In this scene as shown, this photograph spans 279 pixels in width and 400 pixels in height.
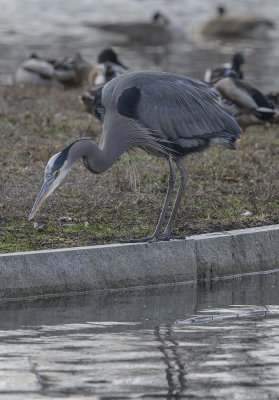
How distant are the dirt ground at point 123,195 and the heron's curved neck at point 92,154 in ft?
1.85

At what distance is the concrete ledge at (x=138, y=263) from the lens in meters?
7.16

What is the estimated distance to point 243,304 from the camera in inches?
284

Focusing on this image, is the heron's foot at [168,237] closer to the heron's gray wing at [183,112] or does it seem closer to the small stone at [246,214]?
the heron's gray wing at [183,112]

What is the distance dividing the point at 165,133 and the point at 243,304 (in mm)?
1747

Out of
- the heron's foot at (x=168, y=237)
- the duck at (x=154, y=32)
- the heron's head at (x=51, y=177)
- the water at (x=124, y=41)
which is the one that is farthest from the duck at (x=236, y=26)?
the heron's head at (x=51, y=177)

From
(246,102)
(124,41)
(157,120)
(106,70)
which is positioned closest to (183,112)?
(157,120)

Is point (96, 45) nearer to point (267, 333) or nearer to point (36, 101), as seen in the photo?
point (36, 101)

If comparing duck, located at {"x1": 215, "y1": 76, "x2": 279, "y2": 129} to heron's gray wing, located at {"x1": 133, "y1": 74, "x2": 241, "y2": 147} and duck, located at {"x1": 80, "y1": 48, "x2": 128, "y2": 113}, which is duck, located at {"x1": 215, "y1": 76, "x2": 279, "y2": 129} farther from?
Answer: heron's gray wing, located at {"x1": 133, "y1": 74, "x2": 241, "y2": 147}

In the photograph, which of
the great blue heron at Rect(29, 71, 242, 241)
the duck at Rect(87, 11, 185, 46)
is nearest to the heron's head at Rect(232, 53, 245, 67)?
the great blue heron at Rect(29, 71, 242, 241)

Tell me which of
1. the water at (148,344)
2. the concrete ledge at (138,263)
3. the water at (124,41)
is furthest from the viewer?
the water at (124,41)

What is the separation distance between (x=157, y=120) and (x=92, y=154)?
708 mm

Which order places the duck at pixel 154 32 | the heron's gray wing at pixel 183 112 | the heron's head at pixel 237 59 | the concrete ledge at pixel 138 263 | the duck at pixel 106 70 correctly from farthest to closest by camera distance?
the duck at pixel 154 32, the heron's head at pixel 237 59, the duck at pixel 106 70, the heron's gray wing at pixel 183 112, the concrete ledge at pixel 138 263

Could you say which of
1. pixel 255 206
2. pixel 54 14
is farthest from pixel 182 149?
pixel 54 14

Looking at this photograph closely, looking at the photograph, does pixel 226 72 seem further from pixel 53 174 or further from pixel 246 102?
pixel 53 174
